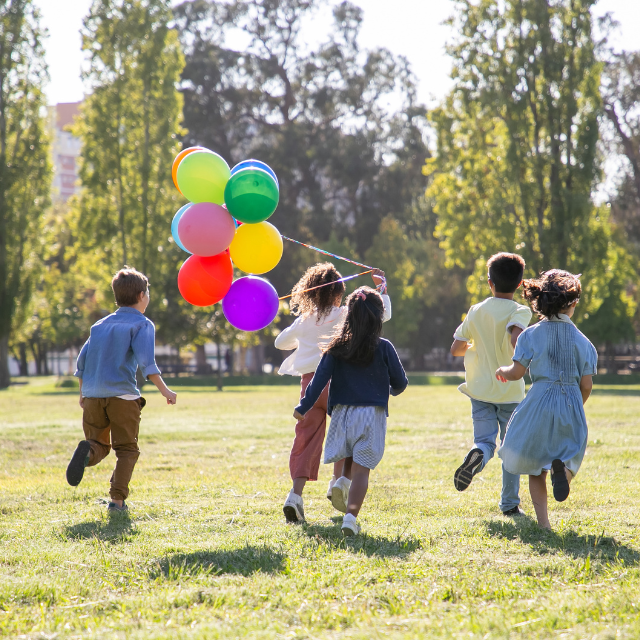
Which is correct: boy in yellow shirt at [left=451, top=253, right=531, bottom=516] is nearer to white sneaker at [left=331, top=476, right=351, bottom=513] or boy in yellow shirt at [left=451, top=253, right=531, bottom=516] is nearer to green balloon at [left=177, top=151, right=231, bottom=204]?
white sneaker at [left=331, top=476, right=351, bottom=513]

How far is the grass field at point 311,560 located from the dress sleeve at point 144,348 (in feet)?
3.36

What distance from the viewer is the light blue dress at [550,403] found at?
14.6ft

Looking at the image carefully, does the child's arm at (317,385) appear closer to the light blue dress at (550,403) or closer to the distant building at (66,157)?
the light blue dress at (550,403)

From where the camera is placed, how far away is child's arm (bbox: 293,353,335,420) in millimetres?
4688

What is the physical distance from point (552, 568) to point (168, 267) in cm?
2604

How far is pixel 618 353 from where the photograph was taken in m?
44.9

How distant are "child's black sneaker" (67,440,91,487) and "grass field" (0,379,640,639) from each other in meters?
0.27

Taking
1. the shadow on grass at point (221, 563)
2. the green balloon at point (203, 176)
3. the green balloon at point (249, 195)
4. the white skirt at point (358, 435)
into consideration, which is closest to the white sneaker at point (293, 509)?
the white skirt at point (358, 435)

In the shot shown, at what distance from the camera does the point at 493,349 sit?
525 centimetres

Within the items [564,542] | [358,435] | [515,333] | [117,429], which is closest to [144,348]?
[117,429]

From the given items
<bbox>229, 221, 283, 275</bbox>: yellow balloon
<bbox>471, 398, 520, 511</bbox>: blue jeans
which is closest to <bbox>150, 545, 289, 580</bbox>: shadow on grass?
<bbox>471, 398, 520, 511</bbox>: blue jeans

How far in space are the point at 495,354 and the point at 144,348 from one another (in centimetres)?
246

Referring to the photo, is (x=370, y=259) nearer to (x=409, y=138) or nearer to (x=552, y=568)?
(x=409, y=138)

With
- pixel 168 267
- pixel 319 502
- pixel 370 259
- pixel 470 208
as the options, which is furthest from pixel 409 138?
pixel 319 502
